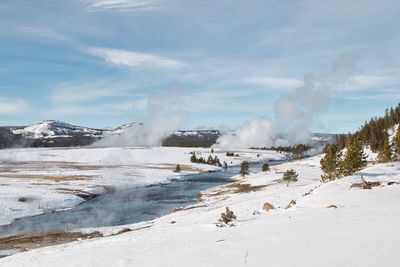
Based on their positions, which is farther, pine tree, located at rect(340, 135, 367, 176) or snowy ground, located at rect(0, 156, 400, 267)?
pine tree, located at rect(340, 135, 367, 176)

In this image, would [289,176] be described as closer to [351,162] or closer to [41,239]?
[351,162]

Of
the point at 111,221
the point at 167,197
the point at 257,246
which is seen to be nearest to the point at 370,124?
the point at 167,197

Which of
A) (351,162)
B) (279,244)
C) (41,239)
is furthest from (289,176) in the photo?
(279,244)

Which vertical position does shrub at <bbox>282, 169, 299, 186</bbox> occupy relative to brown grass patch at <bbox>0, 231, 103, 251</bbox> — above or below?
above

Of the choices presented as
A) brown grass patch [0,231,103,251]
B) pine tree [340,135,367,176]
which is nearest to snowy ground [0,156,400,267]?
Answer: brown grass patch [0,231,103,251]

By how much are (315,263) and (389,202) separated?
44.7ft

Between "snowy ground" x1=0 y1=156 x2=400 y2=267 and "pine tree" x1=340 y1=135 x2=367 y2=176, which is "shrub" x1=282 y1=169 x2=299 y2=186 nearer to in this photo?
"pine tree" x1=340 y1=135 x2=367 y2=176

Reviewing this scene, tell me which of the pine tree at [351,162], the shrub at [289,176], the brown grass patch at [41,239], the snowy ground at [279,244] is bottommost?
the brown grass patch at [41,239]

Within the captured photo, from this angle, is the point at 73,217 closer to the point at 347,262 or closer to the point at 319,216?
the point at 319,216

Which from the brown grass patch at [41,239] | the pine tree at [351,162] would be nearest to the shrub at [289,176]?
the pine tree at [351,162]

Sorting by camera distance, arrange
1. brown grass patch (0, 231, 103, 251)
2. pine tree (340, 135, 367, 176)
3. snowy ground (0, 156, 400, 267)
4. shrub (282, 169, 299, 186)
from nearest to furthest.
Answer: snowy ground (0, 156, 400, 267), brown grass patch (0, 231, 103, 251), pine tree (340, 135, 367, 176), shrub (282, 169, 299, 186)

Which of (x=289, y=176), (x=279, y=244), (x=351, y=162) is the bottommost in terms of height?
(x=289, y=176)

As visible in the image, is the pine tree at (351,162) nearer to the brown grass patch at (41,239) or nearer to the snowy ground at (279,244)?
the snowy ground at (279,244)

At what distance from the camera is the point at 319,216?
22.3 metres
